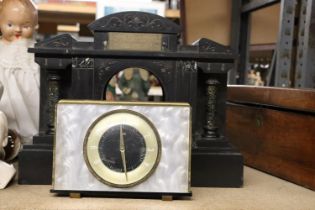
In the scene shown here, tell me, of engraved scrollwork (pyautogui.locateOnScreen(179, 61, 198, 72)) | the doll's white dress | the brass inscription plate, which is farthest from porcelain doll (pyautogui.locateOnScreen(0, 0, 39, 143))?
engraved scrollwork (pyautogui.locateOnScreen(179, 61, 198, 72))

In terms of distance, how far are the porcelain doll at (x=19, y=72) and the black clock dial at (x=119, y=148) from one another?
1.03ft

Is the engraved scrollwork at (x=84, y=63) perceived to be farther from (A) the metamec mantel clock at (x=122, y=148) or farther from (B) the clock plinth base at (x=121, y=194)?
(B) the clock plinth base at (x=121, y=194)

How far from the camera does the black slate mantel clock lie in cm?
79

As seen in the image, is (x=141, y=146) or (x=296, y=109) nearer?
(x=141, y=146)

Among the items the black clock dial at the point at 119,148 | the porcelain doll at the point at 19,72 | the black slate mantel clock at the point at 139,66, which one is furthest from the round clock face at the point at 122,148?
the porcelain doll at the point at 19,72

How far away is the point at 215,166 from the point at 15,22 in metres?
0.56

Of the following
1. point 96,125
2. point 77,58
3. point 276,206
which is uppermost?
point 77,58

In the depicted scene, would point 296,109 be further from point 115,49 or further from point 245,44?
point 245,44

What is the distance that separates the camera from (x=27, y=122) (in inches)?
37.8

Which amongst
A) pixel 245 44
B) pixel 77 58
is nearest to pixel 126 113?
pixel 77 58

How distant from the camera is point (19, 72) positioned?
3.14ft

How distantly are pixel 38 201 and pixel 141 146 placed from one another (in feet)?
0.64

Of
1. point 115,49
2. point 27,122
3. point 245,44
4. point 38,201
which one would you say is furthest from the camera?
point 245,44

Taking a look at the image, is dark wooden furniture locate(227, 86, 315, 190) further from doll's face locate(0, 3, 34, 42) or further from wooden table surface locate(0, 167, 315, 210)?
doll's face locate(0, 3, 34, 42)
